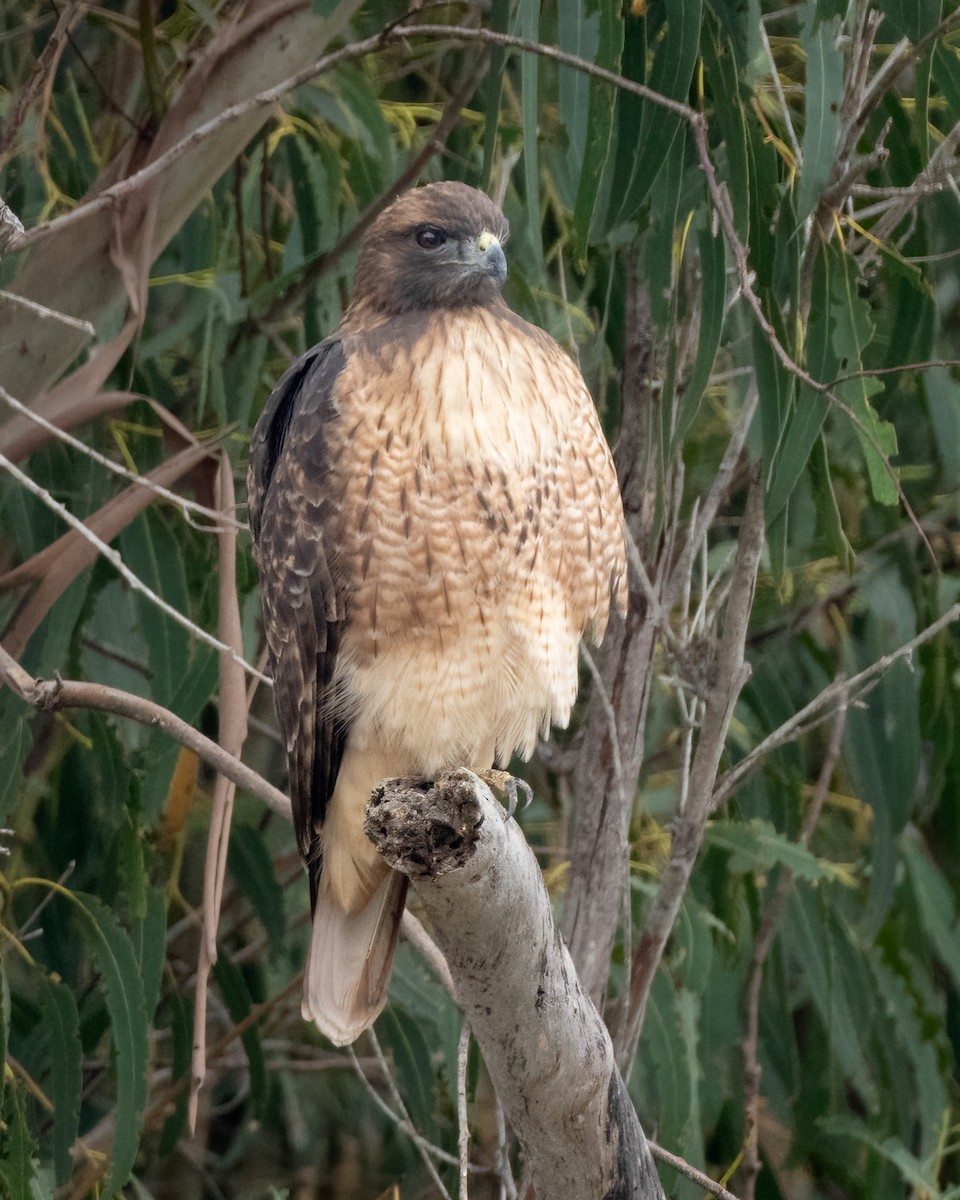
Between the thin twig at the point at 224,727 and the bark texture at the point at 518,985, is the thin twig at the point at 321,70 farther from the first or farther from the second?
the bark texture at the point at 518,985

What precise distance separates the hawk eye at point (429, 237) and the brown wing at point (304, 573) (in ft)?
0.72

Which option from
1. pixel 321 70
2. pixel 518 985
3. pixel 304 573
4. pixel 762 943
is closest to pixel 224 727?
pixel 304 573

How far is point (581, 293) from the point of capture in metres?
3.92

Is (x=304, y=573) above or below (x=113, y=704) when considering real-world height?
above

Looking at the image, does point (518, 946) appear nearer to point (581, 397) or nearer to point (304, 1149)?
point (581, 397)

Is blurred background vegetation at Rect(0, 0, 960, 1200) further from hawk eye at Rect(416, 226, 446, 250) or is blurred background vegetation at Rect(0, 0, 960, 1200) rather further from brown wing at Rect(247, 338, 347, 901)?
brown wing at Rect(247, 338, 347, 901)

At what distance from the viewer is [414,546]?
258 centimetres

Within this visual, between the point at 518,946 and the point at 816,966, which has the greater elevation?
the point at 518,946

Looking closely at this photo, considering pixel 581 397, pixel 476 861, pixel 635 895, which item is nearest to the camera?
pixel 476 861

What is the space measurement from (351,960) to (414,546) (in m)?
0.77

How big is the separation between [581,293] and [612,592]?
1.13 m

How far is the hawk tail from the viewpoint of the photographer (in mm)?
2904

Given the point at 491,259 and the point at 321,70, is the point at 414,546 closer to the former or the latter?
the point at 491,259

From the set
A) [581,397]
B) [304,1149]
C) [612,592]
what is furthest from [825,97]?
[304,1149]
